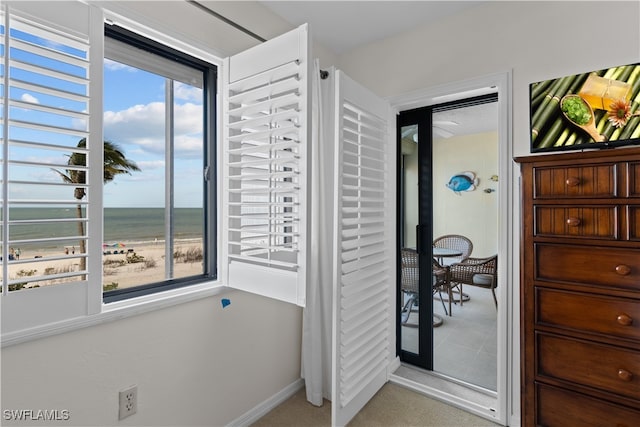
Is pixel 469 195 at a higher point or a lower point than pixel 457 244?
higher

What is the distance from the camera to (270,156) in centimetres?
164

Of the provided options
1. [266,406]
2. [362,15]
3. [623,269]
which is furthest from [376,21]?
[266,406]

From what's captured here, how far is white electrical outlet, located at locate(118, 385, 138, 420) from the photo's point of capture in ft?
4.64

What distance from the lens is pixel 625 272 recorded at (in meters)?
1.22

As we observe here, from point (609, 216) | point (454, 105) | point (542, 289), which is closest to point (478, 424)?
point (542, 289)

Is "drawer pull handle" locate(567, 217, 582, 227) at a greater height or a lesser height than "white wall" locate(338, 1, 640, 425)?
lesser

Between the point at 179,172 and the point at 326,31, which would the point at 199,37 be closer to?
the point at 179,172

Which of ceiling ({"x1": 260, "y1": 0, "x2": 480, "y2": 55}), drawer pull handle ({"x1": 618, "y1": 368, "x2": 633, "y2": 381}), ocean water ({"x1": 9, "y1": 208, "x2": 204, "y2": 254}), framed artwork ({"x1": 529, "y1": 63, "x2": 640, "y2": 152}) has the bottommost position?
drawer pull handle ({"x1": 618, "y1": 368, "x2": 633, "y2": 381})

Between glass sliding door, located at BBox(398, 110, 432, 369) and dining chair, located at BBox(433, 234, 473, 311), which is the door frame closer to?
dining chair, located at BBox(433, 234, 473, 311)

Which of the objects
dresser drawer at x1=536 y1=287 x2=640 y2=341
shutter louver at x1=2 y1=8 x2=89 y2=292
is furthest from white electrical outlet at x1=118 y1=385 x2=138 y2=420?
dresser drawer at x1=536 y1=287 x2=640 y2=341

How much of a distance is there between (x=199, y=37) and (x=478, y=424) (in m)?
2.76

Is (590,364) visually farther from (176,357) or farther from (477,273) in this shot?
(176,357)

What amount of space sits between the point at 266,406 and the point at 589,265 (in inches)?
76.6

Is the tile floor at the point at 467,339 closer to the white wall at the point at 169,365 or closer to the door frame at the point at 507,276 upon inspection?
the door frame at the point at 507,276
